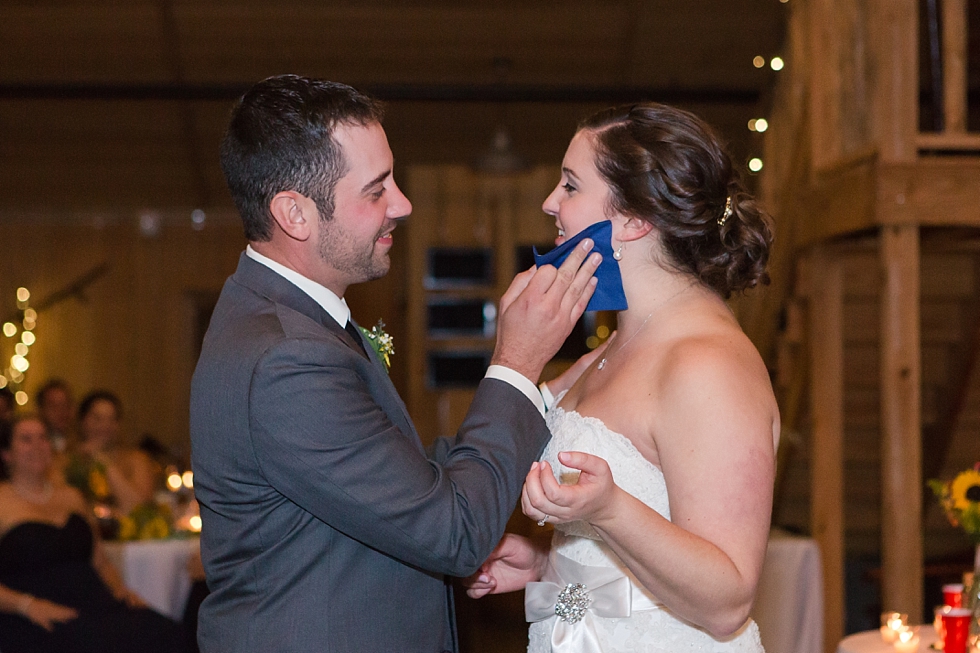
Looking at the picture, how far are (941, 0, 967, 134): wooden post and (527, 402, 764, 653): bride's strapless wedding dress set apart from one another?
9.15 ft

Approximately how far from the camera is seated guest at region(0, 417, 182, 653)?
4.15 m

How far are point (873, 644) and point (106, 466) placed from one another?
4.08 metres

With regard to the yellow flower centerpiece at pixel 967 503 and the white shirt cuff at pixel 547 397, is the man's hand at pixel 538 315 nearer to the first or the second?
the white shirt cuff at pixel 547 397

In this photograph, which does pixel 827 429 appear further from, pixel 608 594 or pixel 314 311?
pixel 314 311

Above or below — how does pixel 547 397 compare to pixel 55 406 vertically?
above

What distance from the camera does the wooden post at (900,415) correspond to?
3.91 metres

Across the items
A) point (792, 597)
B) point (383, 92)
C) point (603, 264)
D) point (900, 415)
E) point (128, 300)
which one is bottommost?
point (792, 597)

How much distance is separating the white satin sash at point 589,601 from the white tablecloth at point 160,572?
122 inches

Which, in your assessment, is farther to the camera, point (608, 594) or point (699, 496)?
point (608, 594)

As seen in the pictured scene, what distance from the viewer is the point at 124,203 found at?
34.1ft

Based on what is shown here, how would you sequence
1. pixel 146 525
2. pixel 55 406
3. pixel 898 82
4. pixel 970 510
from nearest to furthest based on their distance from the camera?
1. pixel 970 510
2. pixel 898 82
3. pixel 146 525
4. pixel 55 406

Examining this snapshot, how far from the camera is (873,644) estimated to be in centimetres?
299

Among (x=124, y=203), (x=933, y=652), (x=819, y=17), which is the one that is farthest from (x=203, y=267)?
(x=933, y=652)

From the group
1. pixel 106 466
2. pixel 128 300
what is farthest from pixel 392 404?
pixel 128 300
